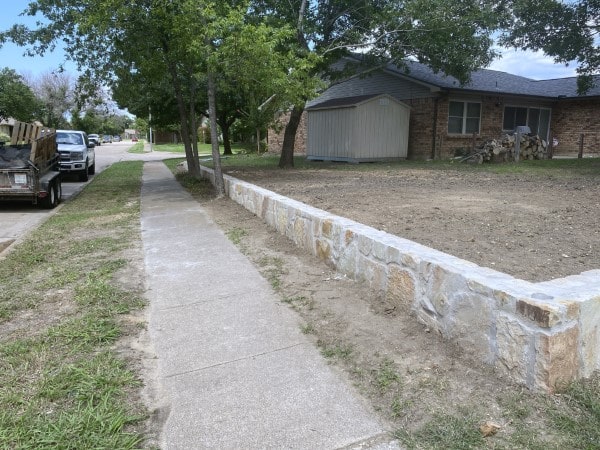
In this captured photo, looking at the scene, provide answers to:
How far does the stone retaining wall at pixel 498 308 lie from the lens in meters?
2.71

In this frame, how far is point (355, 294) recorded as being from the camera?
14.7 feet

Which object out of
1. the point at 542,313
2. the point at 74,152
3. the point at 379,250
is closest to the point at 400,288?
the point at 379,250

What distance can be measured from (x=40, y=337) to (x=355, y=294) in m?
2.61

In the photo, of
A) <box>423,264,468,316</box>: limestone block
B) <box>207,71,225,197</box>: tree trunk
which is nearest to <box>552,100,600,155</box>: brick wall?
<box>207,71,225,197</box>: tree trunk

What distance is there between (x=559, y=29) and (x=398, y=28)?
5.79m

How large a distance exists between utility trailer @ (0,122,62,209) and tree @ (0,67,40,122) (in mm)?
29901

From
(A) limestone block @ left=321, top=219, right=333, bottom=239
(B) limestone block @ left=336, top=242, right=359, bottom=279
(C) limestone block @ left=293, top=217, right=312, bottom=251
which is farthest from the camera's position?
(C) limestone block @ left=293, top=217, right=312, bottom=251

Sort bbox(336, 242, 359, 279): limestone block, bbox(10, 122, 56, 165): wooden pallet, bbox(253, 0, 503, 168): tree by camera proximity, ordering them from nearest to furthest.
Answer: bbox(336, 242, 359, 279): limestone block
bbox(10, 122, 56, 165): wooden pallet
bbox(253, 0, 503, 168): tree

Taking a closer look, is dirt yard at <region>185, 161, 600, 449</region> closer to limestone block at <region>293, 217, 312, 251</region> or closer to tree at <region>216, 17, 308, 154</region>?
limestone block at <region>293, 217, 312, 251</region>

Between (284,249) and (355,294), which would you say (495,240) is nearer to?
(355,294)

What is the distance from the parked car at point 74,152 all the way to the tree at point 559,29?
15.4 metres

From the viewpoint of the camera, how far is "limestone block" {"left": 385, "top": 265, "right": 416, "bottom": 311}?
12.6 ft

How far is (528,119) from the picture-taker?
2348 centimetres

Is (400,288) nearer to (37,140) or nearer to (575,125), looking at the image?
(37,140)
